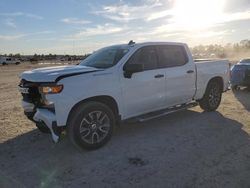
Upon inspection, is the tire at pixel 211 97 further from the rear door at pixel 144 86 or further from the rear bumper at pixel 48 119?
the rear bumper at pixel 48 119

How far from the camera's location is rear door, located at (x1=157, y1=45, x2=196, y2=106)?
6969 mm

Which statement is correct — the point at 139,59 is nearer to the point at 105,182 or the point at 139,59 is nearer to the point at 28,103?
the point at 28,103

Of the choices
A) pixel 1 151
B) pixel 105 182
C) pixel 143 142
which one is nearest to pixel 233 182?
pixel 105 182

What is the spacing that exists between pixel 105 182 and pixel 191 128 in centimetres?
313

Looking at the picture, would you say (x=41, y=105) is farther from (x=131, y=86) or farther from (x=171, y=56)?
(x=171, y=56)

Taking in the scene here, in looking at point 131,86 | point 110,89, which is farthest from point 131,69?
point 110,89

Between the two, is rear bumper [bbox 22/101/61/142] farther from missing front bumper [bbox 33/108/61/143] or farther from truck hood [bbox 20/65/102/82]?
truck hood [bbox 20/65/102/82]

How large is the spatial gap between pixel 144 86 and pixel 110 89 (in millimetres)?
894

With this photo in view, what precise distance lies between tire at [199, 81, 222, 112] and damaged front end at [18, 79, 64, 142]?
4.47 meters

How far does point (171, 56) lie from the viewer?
23.8 ft

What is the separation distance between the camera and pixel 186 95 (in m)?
7.52

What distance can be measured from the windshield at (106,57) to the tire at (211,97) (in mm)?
2947

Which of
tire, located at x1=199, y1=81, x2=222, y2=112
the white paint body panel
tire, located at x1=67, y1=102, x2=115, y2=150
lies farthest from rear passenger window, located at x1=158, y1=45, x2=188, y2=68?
tire, located at x1=67, y1=102, x2=115, y2=150

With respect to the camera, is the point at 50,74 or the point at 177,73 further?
the point at 177,73
